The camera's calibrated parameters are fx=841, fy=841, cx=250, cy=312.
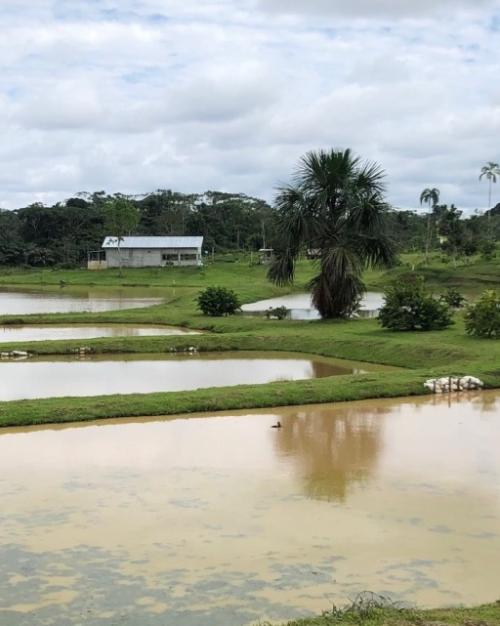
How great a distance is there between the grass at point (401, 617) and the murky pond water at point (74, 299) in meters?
29.6

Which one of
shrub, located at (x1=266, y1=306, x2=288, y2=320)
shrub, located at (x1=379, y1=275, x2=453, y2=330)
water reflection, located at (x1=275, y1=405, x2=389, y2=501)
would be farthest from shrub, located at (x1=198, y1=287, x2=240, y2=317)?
water reflection, located at (x1=275, y1=405, x2=389, y2=501)

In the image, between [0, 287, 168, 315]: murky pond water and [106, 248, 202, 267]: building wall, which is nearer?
[0, 287, 168, 315]: murky pond water

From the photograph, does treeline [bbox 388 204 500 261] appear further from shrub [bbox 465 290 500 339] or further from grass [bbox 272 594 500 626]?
grass [bbox 272 594 500 626]

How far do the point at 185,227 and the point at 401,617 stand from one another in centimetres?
8140

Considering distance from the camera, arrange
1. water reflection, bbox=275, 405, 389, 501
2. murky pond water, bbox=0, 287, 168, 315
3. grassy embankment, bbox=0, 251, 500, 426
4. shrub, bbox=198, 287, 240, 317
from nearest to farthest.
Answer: water reflection, bbox=275, 405, 389, 501 → grassy embankment, bbox=0, 251, 500, 426 → shrub, bbox=198, 287, 240, 317 → murky pond water, bbox=0, 287, 168, 315

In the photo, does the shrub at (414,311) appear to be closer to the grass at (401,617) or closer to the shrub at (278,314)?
the shrub at (278,314)

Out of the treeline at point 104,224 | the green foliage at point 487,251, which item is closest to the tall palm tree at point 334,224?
the green foliage at point 487,251

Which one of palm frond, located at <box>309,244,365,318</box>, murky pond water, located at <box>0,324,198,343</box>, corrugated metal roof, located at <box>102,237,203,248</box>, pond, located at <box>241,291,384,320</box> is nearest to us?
palm frond, located at <box>309,244,365,318</box>

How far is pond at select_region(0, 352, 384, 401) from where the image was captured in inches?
637

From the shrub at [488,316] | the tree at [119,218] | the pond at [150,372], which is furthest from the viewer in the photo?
the tree at [119,218]

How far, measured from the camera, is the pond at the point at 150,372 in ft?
53.1

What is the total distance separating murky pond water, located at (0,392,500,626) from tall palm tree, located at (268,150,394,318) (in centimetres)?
1350

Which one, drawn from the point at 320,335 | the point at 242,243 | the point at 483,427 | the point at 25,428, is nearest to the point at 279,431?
the point at 483,427

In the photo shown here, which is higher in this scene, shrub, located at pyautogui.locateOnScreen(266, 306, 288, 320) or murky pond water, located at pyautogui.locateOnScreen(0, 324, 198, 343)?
shrub, located at pyautogui.locateOnScreen(266, 306, 288, 320)
